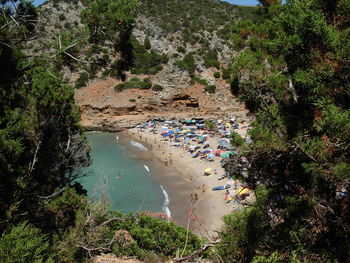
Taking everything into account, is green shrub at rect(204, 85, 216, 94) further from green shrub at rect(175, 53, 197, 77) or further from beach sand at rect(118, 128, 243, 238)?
beach sand at rect(118, 128, 243, 238)

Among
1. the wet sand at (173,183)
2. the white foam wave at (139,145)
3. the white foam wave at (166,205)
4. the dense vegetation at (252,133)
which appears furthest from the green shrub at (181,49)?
the dense vegetation at (252,133)

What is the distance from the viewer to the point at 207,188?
22.4m

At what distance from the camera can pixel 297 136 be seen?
5785 mm

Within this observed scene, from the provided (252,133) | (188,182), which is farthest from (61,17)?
(252,133)

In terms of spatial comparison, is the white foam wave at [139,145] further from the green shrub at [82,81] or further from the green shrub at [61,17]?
the green shrub at [61,17]

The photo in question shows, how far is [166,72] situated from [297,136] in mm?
47399

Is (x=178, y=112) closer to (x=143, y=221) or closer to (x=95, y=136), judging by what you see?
(x=95, y=136)

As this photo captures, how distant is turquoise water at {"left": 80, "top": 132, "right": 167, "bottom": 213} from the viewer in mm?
21375

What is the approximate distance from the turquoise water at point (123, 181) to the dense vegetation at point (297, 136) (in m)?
9.40

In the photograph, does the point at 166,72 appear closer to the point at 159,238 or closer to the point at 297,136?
the point at 159,238

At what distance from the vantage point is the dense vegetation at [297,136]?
16.4 ft

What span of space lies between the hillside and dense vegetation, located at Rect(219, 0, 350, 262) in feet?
118

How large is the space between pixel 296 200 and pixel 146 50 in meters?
55.2

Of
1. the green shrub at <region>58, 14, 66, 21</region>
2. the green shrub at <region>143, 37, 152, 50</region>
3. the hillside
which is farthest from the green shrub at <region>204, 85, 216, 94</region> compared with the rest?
the green shrub at <region>58, 14, 66, 21</region>
